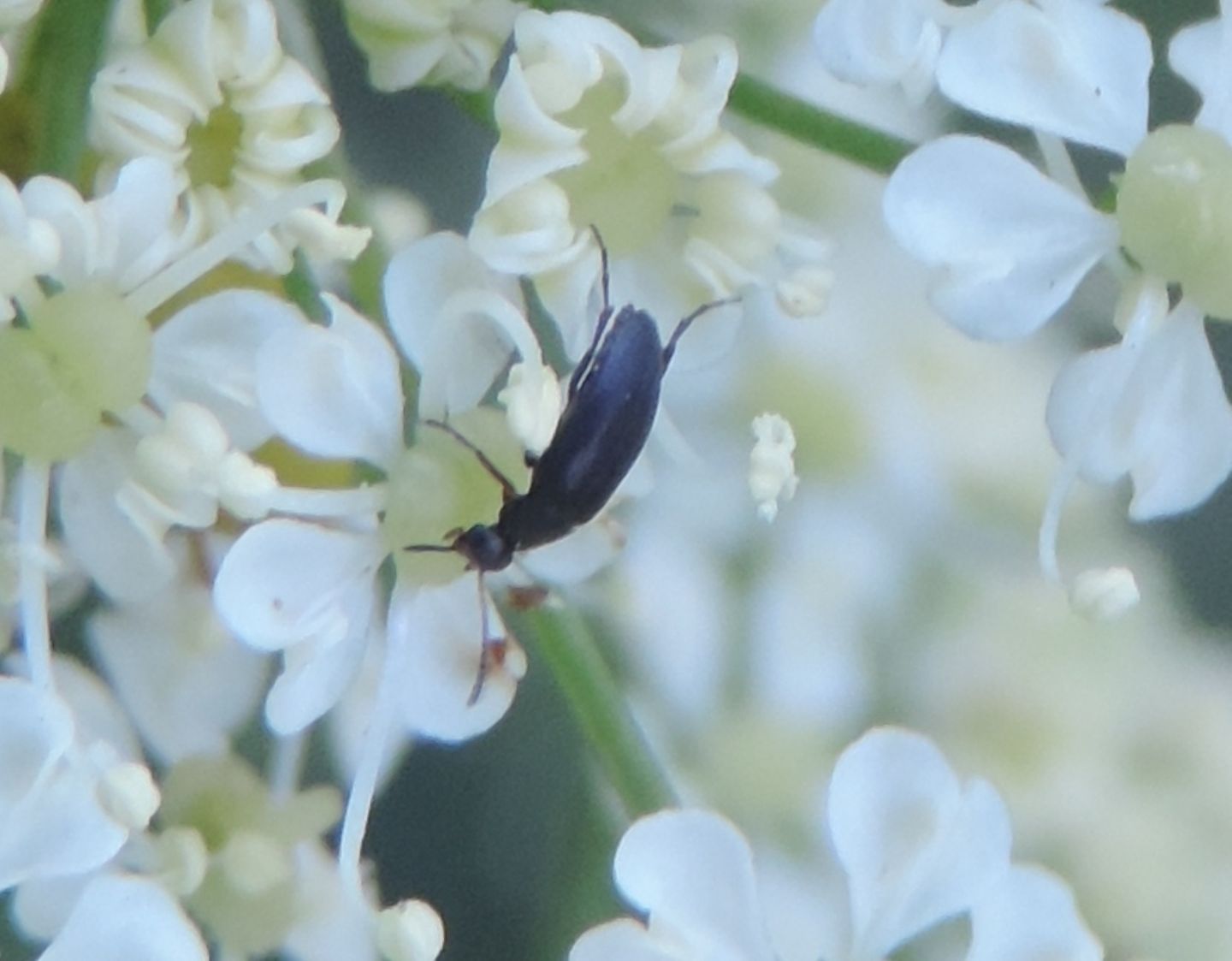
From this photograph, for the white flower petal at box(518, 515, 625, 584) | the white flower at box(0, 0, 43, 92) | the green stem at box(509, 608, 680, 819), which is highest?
the white flower at box(0, 0, 43, 92)

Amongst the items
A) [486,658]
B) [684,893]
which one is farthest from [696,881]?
[486,658]

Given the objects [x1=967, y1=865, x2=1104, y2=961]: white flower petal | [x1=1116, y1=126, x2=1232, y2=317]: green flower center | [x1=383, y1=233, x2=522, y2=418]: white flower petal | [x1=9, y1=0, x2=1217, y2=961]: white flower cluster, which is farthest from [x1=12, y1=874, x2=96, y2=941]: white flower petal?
[x1=1116, y1=126, x2=1232, y2=317]: green flower center

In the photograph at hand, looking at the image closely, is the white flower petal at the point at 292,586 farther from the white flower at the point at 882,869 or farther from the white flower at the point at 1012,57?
the white flower at the point at 1012,57

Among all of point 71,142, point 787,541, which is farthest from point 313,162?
point 787,541

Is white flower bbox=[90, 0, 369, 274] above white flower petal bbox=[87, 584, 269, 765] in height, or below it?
above

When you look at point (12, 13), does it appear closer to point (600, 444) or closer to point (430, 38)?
point (430, 38)

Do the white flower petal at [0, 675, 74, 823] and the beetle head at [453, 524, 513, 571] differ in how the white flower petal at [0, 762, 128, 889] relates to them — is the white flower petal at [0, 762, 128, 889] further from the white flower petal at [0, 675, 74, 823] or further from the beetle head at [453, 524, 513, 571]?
the beetle head at [453, 524, 513, 571]

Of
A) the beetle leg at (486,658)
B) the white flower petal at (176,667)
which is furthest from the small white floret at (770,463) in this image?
the white flower petal at (176,667)
